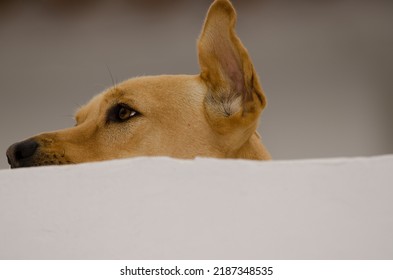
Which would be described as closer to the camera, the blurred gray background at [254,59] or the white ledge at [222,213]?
the white ledge at [222,213]

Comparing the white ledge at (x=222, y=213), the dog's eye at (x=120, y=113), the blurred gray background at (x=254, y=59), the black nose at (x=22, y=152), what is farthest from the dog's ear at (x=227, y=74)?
the blurred gray background at (x=254, y=59)

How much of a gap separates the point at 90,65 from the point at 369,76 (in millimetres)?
2176

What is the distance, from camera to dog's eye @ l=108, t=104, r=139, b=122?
140 cm

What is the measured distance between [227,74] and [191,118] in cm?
17

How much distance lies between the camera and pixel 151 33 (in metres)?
3.85

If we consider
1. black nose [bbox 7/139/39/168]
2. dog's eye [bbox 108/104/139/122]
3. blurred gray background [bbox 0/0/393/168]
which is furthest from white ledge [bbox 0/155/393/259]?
blurred gray background [bbox 0/0/393/168]

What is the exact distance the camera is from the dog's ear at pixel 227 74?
134 centimetres

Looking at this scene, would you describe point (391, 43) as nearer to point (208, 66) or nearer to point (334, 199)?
point (208, 66)

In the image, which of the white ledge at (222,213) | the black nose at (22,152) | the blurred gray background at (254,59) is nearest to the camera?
the white ledge at (222,213)

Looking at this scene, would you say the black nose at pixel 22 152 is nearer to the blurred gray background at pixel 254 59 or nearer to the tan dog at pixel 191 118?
the tan dog at pixel 191 118

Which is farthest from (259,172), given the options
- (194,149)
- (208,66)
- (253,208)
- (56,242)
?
(208,66)

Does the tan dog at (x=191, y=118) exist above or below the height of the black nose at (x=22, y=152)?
above

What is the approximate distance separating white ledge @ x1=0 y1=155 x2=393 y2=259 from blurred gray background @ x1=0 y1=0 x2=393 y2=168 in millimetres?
2882
